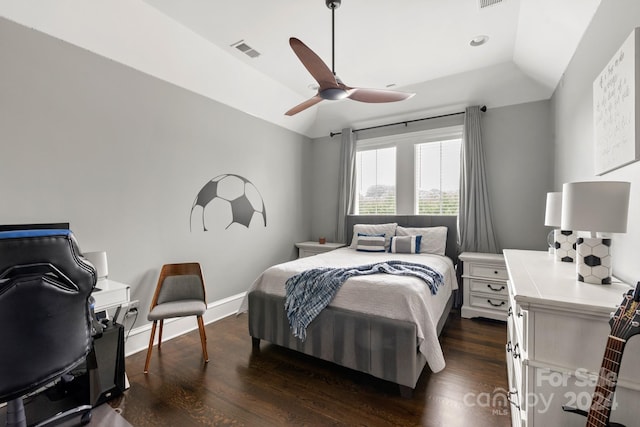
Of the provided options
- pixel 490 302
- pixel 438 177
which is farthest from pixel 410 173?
pixel 490 302

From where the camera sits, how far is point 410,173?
437cm

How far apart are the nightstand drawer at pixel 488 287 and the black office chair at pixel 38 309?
12.0 feet

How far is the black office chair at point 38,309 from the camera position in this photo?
1.13 metres

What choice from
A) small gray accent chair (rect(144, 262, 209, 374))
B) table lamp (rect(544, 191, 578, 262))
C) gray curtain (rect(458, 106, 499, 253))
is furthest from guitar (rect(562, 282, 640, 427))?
gray curtain (rect(458, 106, 499, 253))

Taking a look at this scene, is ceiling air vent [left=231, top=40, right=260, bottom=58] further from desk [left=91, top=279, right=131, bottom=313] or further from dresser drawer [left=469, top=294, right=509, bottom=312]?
dresser drawer [left=469, top=294, right=509, bottom=312]

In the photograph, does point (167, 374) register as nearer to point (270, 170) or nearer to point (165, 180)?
point (165, 180)

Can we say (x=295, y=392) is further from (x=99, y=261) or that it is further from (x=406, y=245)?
(x=406, y=245)

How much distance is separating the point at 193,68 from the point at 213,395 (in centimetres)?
305

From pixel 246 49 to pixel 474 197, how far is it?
10.8ft

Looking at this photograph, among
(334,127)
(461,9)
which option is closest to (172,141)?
(334,127)

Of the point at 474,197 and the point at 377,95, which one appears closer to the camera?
the point at 377,95

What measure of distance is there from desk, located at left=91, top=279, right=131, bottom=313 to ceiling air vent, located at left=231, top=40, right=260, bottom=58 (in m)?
2.55

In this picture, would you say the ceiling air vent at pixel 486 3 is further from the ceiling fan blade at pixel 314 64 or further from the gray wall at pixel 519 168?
the gray wall at pixel 519 168

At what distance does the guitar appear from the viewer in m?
0.90
